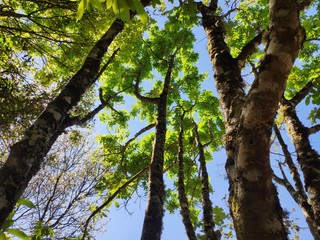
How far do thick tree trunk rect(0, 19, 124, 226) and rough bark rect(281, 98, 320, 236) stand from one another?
5.23 meters

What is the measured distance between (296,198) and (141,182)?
6.84 metres

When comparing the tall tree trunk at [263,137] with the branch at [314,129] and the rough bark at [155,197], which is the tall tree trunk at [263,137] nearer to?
the rough bark at [155,197]

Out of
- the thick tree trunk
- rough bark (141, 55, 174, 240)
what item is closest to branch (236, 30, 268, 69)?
the thick tree trunk

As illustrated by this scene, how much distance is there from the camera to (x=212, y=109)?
13781 mm

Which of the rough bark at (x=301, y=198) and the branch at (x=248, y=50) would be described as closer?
the branch at (x=248, y=50)

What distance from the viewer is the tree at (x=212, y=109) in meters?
1.67

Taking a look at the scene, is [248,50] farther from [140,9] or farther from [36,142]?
[36,142]

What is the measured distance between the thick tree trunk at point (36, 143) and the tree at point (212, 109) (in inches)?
0.5

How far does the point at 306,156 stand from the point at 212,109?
6819 mm

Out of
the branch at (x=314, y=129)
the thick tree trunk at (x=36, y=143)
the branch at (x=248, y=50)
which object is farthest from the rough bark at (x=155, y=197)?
the branch at (x=314, y=129)

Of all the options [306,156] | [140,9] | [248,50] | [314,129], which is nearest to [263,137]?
[140,9]

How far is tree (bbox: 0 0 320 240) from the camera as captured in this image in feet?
5.49

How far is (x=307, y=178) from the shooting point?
6.74 m

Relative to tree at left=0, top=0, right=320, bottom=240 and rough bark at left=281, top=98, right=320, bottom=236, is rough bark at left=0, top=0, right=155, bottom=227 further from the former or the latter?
rough bark at left=281, top=98, right=320, bottom=236
